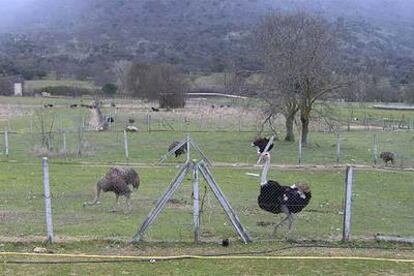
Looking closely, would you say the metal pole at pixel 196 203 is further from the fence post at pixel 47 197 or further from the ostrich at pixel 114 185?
the ostrich at pixel 114 185

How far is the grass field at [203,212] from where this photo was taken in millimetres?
10086

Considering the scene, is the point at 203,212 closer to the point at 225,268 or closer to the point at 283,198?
the point at 283,198

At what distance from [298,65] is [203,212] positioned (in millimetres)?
24371

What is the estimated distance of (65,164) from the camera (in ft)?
85.2

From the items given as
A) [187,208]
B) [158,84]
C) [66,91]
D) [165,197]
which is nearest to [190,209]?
[187,208]

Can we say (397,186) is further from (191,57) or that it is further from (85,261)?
(191,57)

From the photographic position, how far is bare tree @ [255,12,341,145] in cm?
3741

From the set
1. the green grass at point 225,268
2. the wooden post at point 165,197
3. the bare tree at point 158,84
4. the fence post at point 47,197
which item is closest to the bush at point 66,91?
the bare tree at point 158,84

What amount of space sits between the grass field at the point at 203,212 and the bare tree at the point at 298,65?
14.5 feet

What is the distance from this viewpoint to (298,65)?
37594 millimetres

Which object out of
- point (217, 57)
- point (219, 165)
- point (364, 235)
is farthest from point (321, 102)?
point (217, 57)

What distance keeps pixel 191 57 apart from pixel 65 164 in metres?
146

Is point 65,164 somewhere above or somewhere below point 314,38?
below

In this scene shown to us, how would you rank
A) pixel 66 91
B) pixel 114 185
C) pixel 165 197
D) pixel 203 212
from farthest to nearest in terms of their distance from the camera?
pixel 66 91
pixel 114 185
pixel 203 212
pixel 165 197
